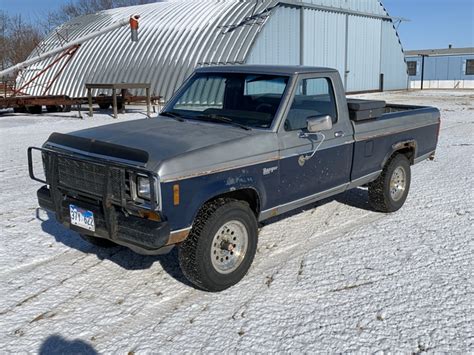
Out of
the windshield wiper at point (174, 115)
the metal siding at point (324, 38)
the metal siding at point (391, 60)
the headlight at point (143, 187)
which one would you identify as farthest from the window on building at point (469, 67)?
the headlight at point (143, 187)

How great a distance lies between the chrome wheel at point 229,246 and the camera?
4.29 metres

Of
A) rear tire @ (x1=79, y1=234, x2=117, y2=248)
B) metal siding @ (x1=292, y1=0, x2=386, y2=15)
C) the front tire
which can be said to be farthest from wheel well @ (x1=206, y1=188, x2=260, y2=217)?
metal siding @ (x1=292, y1=0, x2=386, y2=15)

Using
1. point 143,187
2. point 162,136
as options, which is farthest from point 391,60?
point 143,187

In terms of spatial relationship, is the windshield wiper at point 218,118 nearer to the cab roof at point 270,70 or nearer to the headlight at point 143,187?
the cab roof at point 270,70

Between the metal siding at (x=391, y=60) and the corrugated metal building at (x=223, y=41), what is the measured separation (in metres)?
0.17

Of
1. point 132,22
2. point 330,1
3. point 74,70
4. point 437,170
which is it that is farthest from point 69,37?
point 437,170

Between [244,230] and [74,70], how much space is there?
26341 mm

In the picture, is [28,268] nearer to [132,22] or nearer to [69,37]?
[132,22]

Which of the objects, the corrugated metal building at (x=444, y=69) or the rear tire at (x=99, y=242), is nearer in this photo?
the rear tire at (x=99, y=242)

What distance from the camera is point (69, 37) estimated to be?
3092 cm

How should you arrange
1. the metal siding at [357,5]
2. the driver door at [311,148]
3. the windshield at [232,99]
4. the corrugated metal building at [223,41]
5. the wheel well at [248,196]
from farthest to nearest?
the metal siding at [357,5]
the corrugated metal building at [223,41]
the windshield at [232,99]
the driver door at [311,148]
the wheel well at [248,196]

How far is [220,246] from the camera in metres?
4.32

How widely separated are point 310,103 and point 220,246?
78.9 inches

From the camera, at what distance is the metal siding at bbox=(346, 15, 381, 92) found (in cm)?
3075
